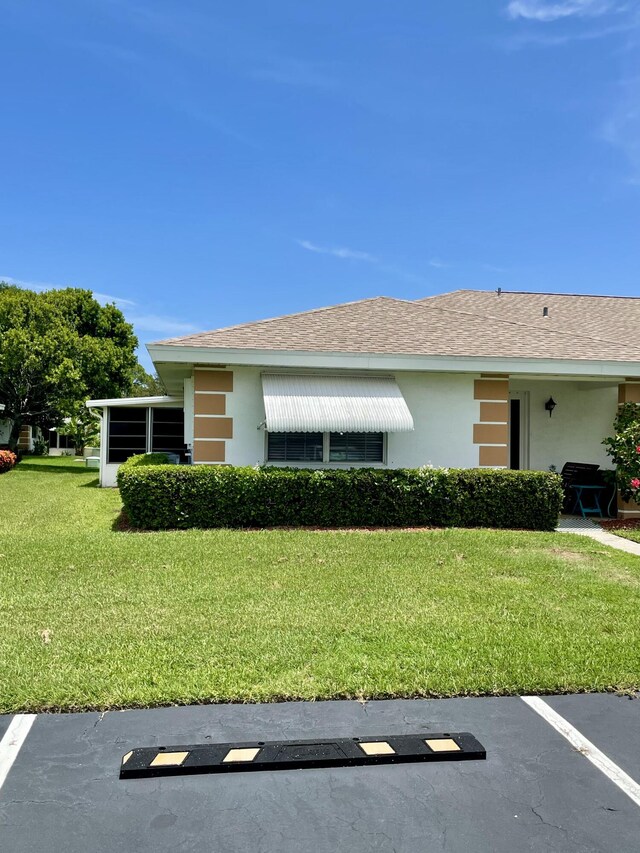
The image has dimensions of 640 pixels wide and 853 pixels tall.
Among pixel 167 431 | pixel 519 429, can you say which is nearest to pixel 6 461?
pixel 167 431

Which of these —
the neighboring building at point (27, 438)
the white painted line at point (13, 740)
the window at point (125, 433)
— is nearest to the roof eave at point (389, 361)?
the white painted line at point (13, 740)

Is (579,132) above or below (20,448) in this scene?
above

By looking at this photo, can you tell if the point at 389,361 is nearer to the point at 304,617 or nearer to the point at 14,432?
the point at 304,617

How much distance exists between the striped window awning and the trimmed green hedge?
0.86m

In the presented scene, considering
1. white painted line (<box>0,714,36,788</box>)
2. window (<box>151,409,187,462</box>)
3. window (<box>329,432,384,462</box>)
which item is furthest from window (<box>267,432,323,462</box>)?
white painted line (<box>0,714,36,788</box>)

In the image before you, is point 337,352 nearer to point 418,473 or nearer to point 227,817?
point 418,473

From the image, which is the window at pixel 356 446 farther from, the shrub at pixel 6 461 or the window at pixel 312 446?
the shrub at pixel 6 461

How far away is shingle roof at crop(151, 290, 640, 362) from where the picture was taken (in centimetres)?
1214

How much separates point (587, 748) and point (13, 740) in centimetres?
347

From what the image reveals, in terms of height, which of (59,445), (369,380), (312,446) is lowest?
(59,445)

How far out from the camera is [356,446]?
12.5 m

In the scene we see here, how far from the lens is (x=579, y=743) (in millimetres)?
3646

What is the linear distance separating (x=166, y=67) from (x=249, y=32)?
2.31 meters

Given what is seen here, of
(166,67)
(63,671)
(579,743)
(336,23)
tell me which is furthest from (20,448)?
(579,743)
